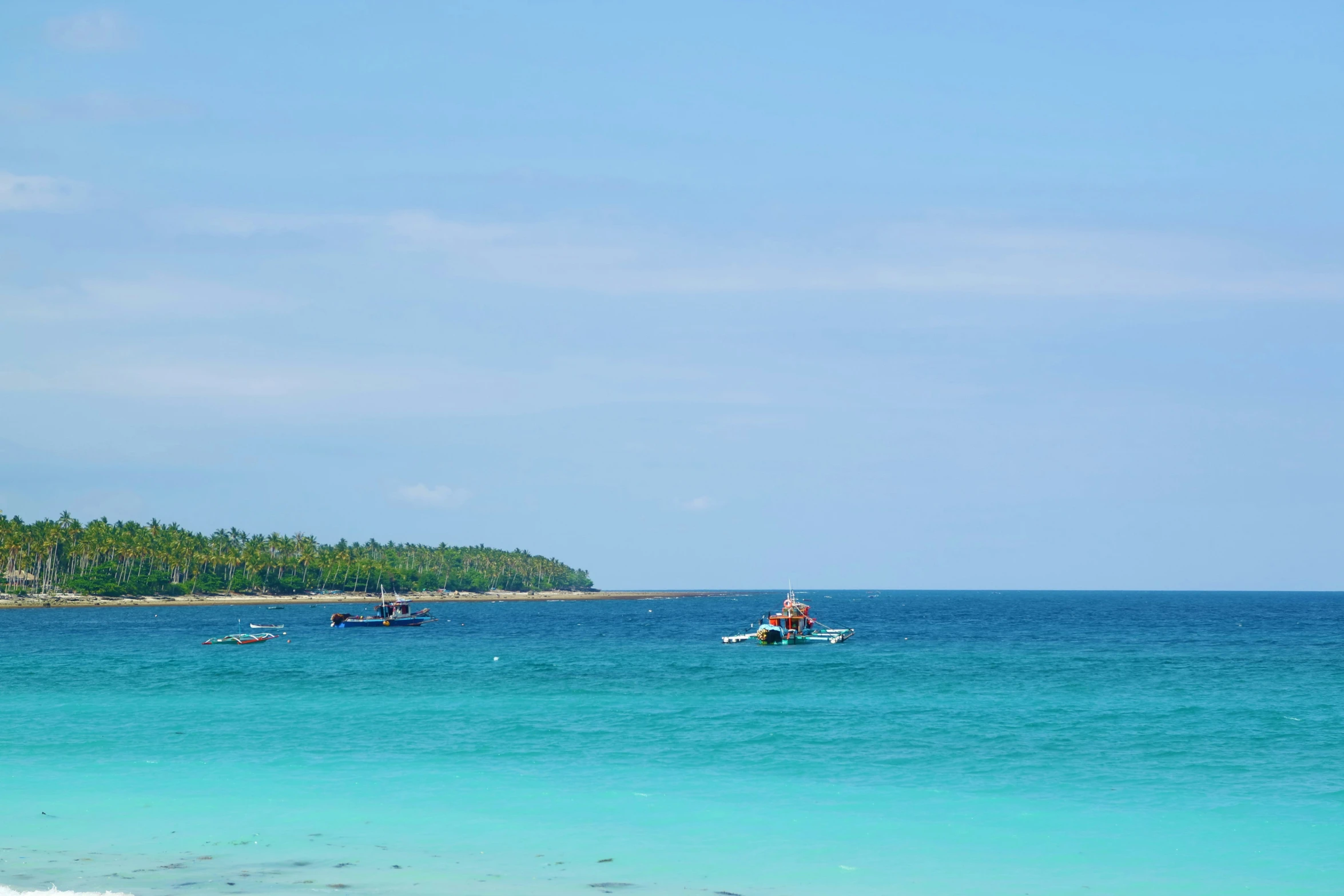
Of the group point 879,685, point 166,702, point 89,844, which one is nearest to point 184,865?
point 89,844

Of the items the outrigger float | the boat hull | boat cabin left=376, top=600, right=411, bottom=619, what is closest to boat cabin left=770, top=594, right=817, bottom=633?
the outrigger float

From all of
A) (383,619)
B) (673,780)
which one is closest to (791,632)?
(383,619)

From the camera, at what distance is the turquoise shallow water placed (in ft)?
82.5

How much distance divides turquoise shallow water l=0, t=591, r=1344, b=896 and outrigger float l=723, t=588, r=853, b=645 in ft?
96.3

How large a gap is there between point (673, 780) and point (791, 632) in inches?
2963

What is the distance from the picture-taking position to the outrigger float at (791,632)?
107m

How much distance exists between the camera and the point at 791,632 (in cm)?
11019

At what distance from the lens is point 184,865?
81.4 feet

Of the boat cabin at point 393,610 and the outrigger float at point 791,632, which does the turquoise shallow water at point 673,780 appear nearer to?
the outrigger float at point 791,632

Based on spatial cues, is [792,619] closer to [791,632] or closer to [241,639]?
[791,632]

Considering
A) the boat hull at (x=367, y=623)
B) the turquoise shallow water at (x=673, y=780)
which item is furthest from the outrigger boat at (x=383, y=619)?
the turquoise shallow water at (x=673, y=780)

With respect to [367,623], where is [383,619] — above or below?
above

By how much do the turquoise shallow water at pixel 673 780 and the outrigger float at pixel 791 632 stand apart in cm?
2935

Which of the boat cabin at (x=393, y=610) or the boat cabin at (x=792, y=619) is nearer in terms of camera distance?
the boat cabin at (x=792, y=619)
